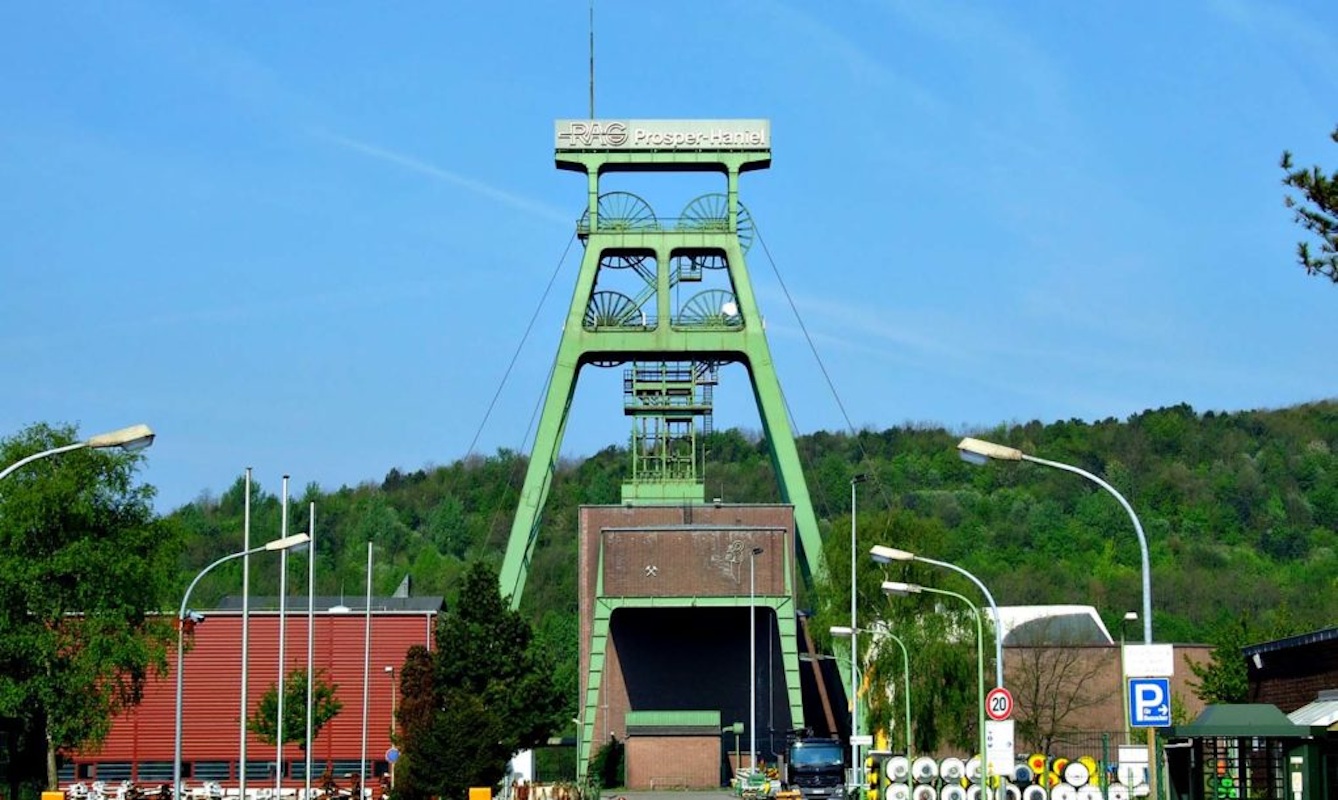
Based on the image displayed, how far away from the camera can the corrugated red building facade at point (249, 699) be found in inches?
3457

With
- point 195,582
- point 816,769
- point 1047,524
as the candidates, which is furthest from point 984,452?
point 1047,524

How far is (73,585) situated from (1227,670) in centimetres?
4195

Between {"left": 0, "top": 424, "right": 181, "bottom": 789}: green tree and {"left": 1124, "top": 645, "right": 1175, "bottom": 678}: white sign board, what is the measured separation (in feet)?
116

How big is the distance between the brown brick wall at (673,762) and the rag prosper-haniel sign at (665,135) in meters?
22.5

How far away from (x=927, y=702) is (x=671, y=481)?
2004cm

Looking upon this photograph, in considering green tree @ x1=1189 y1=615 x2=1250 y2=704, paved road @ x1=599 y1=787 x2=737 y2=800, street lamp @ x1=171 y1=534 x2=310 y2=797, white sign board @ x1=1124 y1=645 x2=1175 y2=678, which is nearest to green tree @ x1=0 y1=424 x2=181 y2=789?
street lamp @ x1=171 y1=534 x2=310 y2=797

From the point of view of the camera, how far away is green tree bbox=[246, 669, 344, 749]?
77000 mm

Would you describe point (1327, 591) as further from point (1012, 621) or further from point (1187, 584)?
point (1012, 621)

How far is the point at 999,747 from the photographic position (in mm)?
35969

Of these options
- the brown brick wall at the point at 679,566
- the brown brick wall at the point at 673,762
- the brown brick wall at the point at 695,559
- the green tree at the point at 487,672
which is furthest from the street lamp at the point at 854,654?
the green tree at the point at 487,672

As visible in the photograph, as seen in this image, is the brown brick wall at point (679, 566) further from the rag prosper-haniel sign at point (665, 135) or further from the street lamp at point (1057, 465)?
the street lamp at point (1057, 465)

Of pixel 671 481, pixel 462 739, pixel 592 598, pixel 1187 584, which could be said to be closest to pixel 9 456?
pixel 462 739

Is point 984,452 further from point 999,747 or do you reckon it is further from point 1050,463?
point 999,747

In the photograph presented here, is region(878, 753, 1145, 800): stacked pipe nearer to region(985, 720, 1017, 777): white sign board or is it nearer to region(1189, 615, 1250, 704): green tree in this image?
region(985, 720, 1017, 777): white sign board
